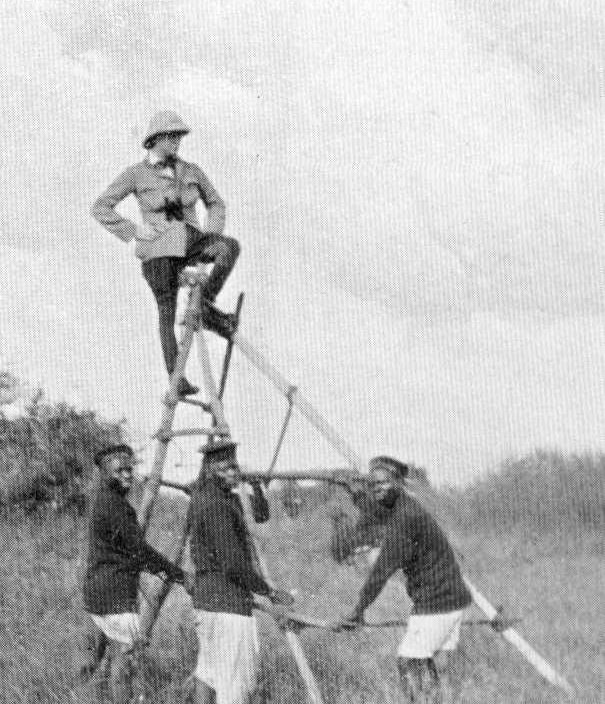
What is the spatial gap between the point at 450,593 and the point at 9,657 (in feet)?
11.2

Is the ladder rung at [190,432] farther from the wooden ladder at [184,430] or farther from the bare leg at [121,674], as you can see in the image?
the bare leg at [121,674]

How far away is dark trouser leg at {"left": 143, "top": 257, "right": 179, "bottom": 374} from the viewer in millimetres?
7434

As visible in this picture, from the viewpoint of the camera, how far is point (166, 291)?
24.7ft

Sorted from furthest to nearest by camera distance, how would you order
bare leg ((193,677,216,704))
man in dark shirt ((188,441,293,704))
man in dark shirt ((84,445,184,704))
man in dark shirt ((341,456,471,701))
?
man in dark shirt ((84,445,184,704)) → bare leg ((193,677,216,704)) → man in dark shirt ((341,456,471,701)) → man in dark shirt ((188,441,293,704))

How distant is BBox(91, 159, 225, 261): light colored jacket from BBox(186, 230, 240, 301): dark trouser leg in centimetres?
9

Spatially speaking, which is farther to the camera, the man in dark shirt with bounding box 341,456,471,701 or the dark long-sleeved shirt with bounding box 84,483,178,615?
the dark long-sleeved shirt with bounding box 84,483,178,615

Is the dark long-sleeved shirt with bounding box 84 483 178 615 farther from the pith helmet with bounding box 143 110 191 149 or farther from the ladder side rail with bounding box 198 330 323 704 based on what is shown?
the pith helmet with bounding box 143 110 191 149

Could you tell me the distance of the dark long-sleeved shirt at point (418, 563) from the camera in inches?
254

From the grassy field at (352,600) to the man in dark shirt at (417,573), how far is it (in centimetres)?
27

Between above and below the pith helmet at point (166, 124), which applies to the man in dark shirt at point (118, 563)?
below

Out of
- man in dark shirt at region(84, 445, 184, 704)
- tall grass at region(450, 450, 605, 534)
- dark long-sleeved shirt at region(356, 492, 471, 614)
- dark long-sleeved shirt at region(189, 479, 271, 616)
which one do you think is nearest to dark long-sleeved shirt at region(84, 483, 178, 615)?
man in dark shirt at region(84, 445, 184, 704)

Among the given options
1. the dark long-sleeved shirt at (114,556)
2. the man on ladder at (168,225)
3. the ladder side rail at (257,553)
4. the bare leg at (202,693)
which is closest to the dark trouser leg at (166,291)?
the man on ladder at (168,225)

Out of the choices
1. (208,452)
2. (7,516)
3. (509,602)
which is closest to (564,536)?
(509,602)

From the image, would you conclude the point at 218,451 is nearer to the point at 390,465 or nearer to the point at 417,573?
the point at 390,465
